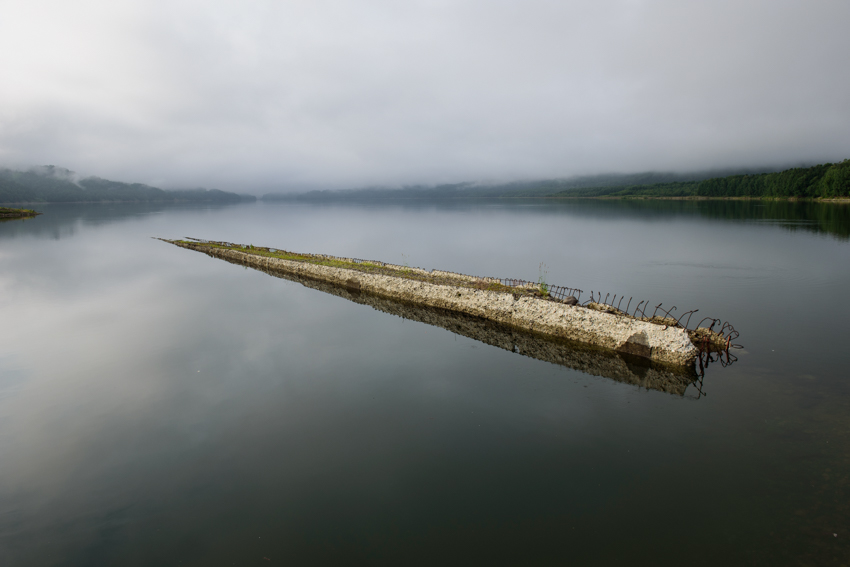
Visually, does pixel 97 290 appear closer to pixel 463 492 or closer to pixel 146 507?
pixel 146 507

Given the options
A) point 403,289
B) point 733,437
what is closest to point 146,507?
point 733,437

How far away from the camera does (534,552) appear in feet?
26.0

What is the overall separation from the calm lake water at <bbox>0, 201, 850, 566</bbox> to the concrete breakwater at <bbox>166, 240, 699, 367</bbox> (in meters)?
2.20

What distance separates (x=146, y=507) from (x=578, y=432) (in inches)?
429

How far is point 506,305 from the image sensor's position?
2227 centimetres

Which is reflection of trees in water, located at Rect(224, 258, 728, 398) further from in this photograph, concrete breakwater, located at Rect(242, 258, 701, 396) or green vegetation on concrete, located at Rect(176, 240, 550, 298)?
green vegetation on concrete, located at Rect(176, 240, 550, 298)

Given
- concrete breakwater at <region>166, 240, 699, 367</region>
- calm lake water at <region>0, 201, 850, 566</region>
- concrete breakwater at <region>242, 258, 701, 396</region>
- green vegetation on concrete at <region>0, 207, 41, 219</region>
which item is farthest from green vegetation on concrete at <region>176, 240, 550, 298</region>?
green vegetation on concrete at <region>0, 207, 41, 219</region>

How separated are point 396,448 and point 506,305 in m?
12.8

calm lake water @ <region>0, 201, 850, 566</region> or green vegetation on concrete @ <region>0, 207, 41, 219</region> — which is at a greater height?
green vegetation on concrete @ <region>0, 207, 41, 219</region>

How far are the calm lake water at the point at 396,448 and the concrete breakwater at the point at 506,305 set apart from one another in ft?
7.23

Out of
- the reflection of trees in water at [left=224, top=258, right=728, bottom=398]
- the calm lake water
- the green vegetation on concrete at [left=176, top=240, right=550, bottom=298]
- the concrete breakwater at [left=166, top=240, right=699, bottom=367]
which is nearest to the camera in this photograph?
the calm lake water

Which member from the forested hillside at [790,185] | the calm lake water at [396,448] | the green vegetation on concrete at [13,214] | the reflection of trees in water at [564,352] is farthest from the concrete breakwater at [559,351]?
the green vegetation on concrete at [13,214]

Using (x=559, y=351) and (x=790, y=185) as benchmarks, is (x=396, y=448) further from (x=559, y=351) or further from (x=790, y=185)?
(x=790, y=185)

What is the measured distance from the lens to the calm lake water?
26.9 ft
